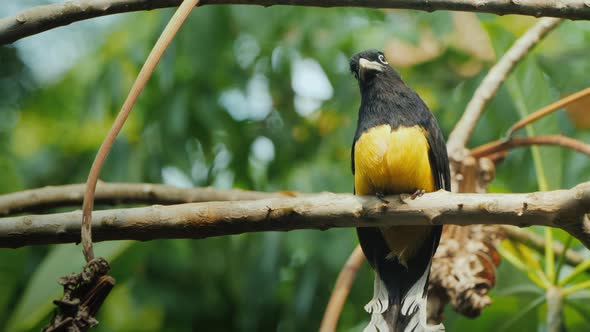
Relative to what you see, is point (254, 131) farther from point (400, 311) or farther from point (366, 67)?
point (400, 311)

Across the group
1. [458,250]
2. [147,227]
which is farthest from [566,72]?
[147,227]

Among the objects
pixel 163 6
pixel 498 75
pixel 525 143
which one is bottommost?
pixel 525 143

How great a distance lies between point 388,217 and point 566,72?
285 centimetres

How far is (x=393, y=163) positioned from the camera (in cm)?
267

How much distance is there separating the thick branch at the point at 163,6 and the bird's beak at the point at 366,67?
0.93m

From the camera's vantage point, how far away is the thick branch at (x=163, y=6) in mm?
1990

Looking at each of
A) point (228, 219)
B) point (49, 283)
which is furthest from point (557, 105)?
point (49, 283)

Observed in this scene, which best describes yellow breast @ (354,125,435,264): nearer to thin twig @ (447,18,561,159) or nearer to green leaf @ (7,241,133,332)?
thin twig @ (447,18,561,159)

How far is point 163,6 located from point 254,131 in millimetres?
3218

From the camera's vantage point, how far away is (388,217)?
211cm

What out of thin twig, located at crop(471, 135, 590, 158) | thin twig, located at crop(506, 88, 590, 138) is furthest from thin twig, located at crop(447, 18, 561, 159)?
thin twig, located at crop(506, 88, 590, 138)

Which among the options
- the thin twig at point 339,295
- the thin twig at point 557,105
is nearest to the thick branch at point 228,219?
the thin twig at point 339,295

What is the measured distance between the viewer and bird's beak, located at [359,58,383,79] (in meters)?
2.99

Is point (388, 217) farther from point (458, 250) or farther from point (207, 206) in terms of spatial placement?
point (458, 250)
